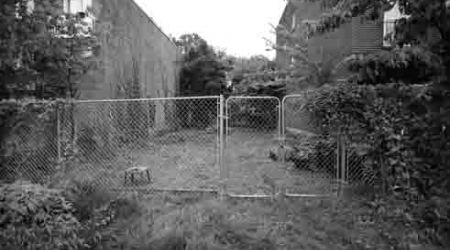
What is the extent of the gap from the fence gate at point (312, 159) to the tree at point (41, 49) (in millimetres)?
4134

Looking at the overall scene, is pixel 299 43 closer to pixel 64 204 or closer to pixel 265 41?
pixel 265 41

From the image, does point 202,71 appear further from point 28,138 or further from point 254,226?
point 254,226

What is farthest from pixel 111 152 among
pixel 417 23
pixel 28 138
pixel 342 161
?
pixel 417 23

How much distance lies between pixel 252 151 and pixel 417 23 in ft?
19.5

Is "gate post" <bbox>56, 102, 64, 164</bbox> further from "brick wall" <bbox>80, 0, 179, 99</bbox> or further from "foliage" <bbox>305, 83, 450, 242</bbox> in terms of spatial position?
"foliage" <bbox>305, 83, 450, 242</bbox>

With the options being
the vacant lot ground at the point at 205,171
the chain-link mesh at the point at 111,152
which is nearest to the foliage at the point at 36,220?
the chain-link mesh at the point at 111,152

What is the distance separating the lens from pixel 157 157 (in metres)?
7.66

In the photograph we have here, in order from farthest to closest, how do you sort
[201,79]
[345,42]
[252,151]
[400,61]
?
[201,79]
[252,151]
[345,42]
[400,61]

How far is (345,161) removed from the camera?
409 centimetres

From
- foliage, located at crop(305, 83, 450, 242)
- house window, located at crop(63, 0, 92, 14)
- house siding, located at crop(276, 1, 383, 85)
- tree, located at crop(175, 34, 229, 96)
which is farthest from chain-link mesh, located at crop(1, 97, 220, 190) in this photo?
tree, located at crop(175, 34, 229, 96)

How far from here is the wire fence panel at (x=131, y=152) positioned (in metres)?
4.77

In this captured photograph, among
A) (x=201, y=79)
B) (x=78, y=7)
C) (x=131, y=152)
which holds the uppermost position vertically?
(x=78, y=7)

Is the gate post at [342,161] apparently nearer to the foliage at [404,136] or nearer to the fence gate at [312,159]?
the fence gate at [312,159]

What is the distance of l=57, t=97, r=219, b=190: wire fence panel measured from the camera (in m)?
4.77
